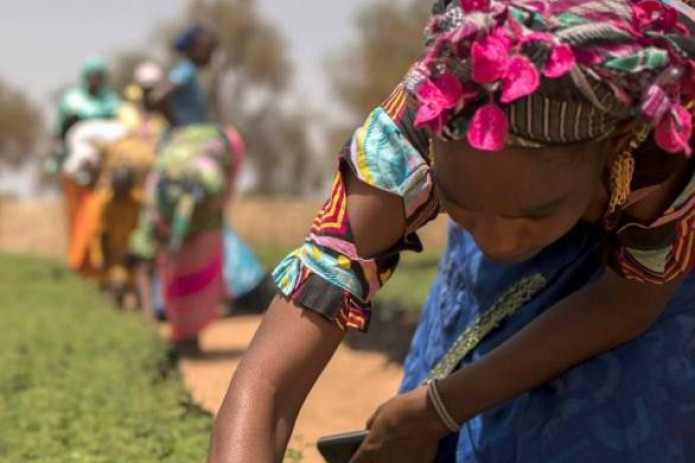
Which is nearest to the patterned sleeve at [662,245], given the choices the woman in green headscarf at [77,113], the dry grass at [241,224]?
the woman in green headscarf at [77,113]

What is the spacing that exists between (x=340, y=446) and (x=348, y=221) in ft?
2.86

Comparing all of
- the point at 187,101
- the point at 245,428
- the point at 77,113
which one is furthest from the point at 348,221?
the point at 77,113

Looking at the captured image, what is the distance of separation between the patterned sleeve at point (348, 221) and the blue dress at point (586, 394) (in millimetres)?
602

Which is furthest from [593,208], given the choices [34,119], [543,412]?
[34,119]

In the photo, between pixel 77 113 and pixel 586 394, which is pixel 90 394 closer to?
pixel 586 394

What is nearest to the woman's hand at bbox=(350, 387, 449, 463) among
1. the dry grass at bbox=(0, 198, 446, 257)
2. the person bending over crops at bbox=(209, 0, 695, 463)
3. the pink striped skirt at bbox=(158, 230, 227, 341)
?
the person bending over crops at bbox=(209, 0, 695, 463)

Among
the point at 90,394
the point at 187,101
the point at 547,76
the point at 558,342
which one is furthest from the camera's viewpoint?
the point at 187,101

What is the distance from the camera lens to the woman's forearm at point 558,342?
2967 millimetres

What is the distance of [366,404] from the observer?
6.59 m

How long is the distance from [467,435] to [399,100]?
1014 mm

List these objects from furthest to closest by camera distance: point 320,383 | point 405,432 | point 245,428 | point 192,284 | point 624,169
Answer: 1. point 192,284
2. point 320,383
3. point 405,432
4. point 245,428
5. point 624,169

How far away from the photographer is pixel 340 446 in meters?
3.32

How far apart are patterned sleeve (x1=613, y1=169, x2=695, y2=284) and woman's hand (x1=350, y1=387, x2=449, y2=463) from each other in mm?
608

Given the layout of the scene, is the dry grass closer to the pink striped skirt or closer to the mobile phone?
the pink striped skirt
